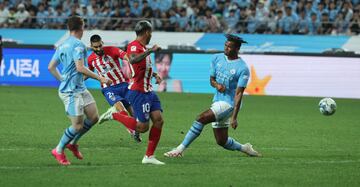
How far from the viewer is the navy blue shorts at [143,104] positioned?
12.5 m

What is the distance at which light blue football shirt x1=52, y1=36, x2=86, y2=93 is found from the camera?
38.7 feet

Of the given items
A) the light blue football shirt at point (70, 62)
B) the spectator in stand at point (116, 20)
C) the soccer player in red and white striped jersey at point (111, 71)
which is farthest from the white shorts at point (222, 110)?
the spectator in stand at point (116, 20)

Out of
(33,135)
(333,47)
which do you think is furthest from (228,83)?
(333,47)

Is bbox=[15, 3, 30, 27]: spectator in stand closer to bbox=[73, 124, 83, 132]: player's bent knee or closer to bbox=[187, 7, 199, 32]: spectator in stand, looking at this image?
bbox=[187, 7, 199, 32]: spectator in stand

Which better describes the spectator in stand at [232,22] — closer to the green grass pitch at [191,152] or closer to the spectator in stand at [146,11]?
the spectator in stand at [146,11]

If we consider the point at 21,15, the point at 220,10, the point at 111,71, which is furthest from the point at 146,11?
the point at 111,71

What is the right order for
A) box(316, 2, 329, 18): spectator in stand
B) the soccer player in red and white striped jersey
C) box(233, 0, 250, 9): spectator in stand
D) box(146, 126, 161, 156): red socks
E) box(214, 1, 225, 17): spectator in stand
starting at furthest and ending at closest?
box(214, 1, 225, 17): spectator in stand < box(233, 0, 250, 9): spectator in stand < box(316, 2, 329, 18): spectator in stand < the soccer player in red and white striped jersey < box(146, 126, 161, 156): red socks

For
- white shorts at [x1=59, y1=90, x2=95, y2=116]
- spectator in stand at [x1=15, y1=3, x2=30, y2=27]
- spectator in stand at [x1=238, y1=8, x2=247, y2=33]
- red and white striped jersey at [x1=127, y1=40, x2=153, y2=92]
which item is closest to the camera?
white shorts at [x1=59, y1=90, x2=95, y2=116]

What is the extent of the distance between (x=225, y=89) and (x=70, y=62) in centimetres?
244

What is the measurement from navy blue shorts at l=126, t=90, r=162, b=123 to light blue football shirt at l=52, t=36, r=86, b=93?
0.88m

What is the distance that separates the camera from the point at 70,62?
39.0ft

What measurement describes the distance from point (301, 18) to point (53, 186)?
20888 millimetres

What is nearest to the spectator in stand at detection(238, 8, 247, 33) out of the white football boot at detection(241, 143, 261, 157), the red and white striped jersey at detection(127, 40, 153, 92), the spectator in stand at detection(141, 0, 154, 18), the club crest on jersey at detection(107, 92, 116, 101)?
the spectator in stand at detection(141, 0, 154, 18)

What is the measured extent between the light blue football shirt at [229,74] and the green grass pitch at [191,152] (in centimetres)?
96
